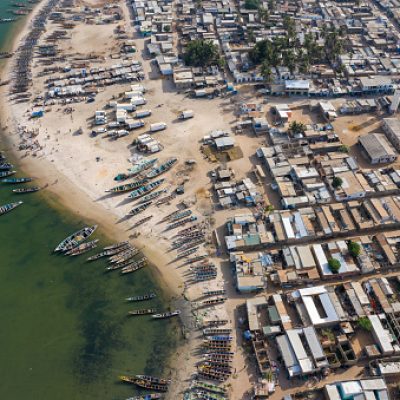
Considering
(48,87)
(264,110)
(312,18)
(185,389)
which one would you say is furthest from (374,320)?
(312,18)

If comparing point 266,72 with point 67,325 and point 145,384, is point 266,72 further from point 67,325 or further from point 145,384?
point 145,384

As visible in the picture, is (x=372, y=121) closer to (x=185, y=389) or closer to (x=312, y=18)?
(x=312, y=18)

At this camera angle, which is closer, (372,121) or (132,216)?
(132,216)

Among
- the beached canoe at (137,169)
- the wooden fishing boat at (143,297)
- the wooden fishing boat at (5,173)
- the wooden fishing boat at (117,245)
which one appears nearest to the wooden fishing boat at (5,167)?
the wooden fishing boat at (5,173)

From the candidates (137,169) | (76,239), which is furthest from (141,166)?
(76,239)

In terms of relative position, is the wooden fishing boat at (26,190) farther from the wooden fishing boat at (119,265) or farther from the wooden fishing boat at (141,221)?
the wooden fishing boat at (119,265)

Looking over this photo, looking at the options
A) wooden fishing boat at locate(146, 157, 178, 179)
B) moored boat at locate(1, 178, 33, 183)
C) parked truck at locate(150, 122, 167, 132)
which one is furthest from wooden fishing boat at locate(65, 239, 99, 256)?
parked truck at locate(150, 122, 167, 132)

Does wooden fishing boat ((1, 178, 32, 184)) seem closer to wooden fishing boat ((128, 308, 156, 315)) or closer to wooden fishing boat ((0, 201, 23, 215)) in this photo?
wooden fishing boat ((0, 201, 23, 215))
